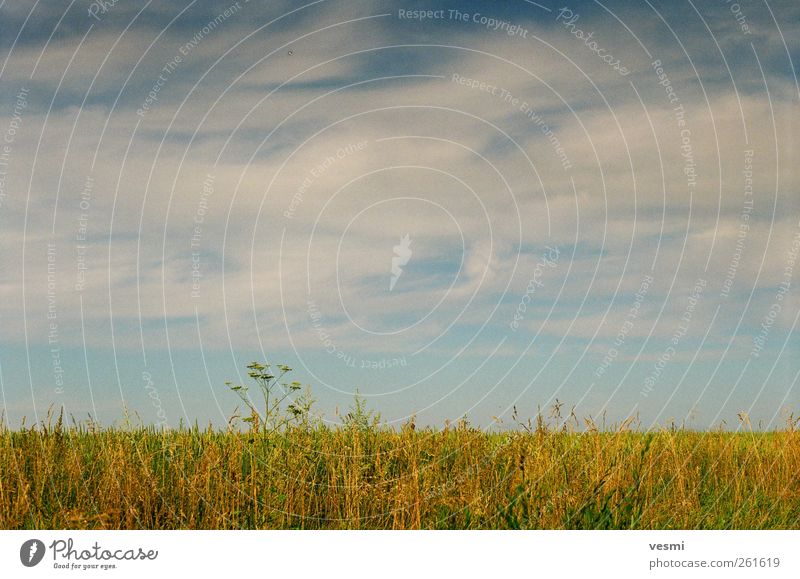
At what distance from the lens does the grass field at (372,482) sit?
5.48 meters

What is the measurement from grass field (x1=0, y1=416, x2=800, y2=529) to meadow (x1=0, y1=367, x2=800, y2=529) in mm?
15

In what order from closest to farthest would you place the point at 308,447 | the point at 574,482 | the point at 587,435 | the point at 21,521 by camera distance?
the point at 21,521 < the point at 574,482 < the point at 308,447 < the point at 587,435

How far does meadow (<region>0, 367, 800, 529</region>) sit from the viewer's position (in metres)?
5.48

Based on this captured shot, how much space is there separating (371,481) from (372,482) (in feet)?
0.08

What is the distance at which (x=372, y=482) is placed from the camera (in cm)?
607

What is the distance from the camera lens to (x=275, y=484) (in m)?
5.86

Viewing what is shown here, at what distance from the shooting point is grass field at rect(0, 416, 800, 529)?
18.0 feet

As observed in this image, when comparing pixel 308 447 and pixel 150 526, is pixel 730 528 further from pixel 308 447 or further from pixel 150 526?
pixel 150 526
